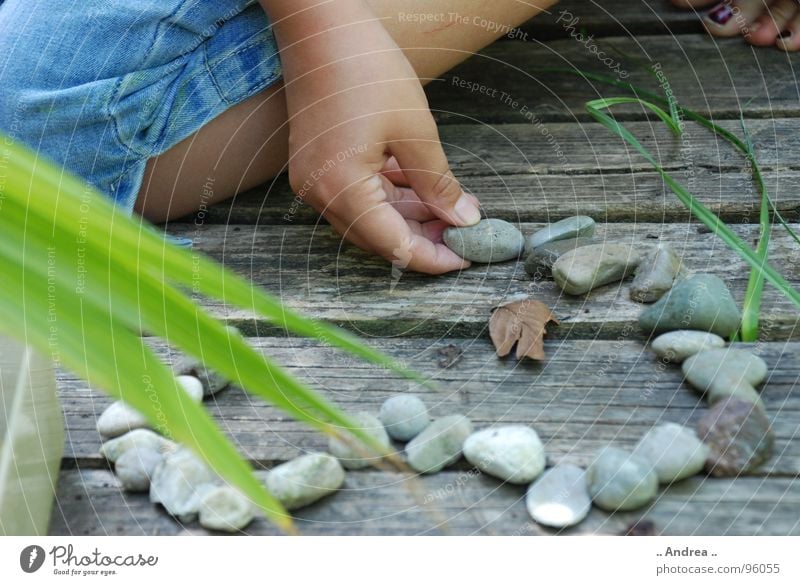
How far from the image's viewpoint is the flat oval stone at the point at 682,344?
61 cm

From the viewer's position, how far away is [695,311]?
0.63m

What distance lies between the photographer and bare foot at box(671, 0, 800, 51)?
1.06 meters

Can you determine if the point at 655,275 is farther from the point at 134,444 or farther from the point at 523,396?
the point at 134,444

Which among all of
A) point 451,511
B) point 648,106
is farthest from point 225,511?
point 648,106

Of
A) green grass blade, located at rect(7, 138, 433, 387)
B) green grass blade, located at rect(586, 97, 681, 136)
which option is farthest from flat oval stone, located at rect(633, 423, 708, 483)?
green grass blade, located at rect(586, 97, 681, 136)

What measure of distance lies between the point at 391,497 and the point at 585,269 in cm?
27

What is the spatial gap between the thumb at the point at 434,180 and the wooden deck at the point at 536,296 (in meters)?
0.06

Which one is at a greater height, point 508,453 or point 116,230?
point 116,230

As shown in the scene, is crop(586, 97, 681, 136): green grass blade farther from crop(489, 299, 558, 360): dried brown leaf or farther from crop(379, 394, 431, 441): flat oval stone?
crop(379, 394, 431, 441): flat oval stone

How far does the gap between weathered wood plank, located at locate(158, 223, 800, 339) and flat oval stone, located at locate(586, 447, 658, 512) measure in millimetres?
153

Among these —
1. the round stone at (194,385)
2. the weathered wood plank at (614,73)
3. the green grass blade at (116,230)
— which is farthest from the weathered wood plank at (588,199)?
the green grass blade at (116,230)

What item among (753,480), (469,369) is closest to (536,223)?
(469,369)

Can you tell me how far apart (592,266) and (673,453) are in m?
0.21

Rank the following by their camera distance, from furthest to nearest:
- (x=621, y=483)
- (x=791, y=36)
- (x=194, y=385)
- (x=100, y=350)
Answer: (x=791, y=36)
(x=194, y=385)
(x=621, y=483)
(x=100, y=350)
